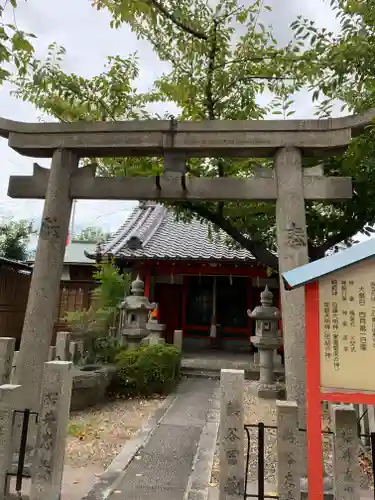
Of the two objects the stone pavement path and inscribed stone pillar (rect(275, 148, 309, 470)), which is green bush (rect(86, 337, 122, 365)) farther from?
inscribed stone pillar (rect(275, 148, 309, 470))

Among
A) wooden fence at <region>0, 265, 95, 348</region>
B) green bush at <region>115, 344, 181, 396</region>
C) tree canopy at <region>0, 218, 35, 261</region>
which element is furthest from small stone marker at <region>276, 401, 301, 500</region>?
tree canopy at <region>0, 218, 35, 261</region>

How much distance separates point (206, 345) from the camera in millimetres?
14141

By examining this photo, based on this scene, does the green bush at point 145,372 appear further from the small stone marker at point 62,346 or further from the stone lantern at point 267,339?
the stone lantern at point 267,339

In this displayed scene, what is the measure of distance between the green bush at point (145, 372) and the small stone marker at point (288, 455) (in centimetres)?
565

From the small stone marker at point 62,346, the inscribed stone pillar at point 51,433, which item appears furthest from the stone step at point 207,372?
the inscribed stone pillar at point 51,433

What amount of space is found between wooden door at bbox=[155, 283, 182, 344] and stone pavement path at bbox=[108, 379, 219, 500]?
708cm

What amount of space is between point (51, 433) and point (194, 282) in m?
11.7

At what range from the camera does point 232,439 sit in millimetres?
2678

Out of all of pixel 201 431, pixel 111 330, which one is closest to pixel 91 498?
pixel 201 431

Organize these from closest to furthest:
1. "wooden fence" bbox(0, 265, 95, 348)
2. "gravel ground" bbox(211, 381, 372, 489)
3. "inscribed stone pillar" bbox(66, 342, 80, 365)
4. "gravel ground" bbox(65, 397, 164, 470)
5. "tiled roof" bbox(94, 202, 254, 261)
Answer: "gravel ground" bbox(211, 381, 372, 489) → "gravel ground" bbox(65, 397, 164, 470) → "inscribed stone pillar" bbox(66, 342, 80, 365) → "wooden fence" bbox(0, 265, 95, 348) → "tiled roof" bbox(94, 202, 254, 261)

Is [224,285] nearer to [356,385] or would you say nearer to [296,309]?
[296,309]

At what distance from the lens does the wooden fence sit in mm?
12109

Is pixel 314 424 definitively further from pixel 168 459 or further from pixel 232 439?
pixel 168 459

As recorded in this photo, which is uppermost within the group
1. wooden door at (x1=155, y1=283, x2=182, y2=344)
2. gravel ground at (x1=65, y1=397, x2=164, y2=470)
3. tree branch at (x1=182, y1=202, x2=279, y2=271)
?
tree branch at (x1=182, y1=202, x2=279, y2=271)
